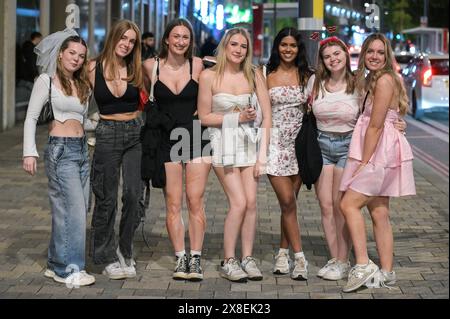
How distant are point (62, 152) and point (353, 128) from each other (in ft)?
6.53

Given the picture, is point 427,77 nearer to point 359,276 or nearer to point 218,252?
point 218,252

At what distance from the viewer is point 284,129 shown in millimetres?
7004

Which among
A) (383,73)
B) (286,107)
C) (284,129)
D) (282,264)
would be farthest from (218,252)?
Answer: (383,73)

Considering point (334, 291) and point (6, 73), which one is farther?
point (6, 73)

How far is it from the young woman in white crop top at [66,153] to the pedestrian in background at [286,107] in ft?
4.29

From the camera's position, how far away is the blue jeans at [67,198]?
6.71 meters

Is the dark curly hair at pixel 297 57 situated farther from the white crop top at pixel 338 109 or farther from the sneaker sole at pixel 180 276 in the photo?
the sneaker sole at pixel 180 276

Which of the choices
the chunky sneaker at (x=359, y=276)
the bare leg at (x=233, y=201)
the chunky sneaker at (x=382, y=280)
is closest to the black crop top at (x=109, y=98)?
the bare leg at (x=233, y=201)

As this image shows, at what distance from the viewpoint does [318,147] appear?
22.7ft

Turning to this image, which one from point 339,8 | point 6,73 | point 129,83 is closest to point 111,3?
point 6,73
